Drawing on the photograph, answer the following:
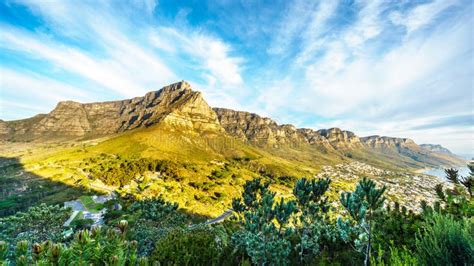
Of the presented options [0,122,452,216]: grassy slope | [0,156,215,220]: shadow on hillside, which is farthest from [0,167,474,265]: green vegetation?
[0,122,452,216]: grassy slope

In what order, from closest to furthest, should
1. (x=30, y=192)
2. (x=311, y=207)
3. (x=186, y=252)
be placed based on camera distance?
(x=186, y=252) → (x=311, y=207) → (x=30, y=192)

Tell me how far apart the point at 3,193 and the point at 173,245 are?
142 meters

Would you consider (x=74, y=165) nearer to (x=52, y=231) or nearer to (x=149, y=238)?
(x=52, y=231)

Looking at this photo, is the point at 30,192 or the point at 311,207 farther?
the point at 30,192

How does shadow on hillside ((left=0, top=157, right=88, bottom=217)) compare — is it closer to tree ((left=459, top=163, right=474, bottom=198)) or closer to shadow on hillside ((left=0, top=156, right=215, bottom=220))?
shadow on hillside ((left=0, top=156, right=215, bottom=220))

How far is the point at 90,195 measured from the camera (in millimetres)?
94250

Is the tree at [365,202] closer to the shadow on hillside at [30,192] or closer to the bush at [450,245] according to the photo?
the bush at [450,245]

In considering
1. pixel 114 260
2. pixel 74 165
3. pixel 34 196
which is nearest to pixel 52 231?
pixel 114 260

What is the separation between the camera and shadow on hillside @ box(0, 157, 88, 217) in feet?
277

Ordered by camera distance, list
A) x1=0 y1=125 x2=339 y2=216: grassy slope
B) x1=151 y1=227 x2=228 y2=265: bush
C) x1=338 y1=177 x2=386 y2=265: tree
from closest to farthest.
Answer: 1. x1=151 y1=227 x2=228 y2=265: bush
2. x1=338 y1=177 x2=386 y2=265: tree
3. x1=0 y1=125 x2=339 y2=216: grassy slope

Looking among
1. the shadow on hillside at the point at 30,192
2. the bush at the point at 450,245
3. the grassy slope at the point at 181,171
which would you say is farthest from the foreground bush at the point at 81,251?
the grassy slope at the point at 181,171

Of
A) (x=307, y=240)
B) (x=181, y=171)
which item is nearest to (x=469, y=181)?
(x=307, y=240)

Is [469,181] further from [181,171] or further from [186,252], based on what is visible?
[181,171]

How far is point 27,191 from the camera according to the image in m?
102
